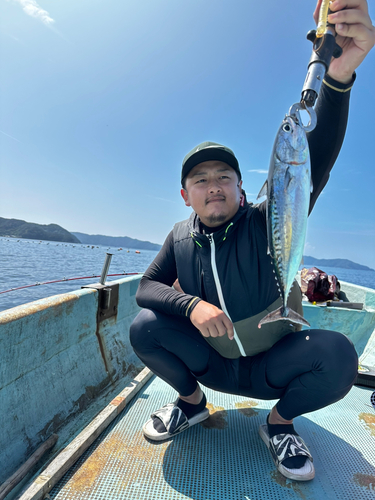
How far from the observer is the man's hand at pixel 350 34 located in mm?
1667

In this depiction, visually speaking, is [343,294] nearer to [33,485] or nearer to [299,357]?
[299,357]

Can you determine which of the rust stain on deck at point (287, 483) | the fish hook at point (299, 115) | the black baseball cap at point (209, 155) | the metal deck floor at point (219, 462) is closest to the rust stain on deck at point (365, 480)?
the metal deck floor at point (219, 462)

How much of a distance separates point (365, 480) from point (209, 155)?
2.57 metres

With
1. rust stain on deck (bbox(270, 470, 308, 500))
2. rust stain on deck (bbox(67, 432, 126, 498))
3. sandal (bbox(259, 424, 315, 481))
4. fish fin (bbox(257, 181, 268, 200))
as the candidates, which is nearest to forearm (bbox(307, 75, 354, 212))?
fish fin (bbox(257, 181, 268, 200))

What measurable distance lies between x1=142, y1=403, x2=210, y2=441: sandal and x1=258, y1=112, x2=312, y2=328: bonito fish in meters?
1.15

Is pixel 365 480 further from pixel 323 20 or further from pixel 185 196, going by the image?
pixel 323 20

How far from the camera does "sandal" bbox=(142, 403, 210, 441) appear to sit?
2.10 metres

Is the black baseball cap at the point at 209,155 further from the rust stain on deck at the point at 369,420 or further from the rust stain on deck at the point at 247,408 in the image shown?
the rust stain on deck at the point at 369,420

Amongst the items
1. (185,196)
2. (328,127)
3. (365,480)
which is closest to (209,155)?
(185,196)

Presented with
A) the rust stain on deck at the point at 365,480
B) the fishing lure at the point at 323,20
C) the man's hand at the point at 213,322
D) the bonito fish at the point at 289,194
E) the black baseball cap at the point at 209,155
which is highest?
the fishing lure at the point at 323,20

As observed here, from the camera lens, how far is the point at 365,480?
1801 millimetres

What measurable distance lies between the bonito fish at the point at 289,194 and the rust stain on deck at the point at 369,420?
1.57 meters

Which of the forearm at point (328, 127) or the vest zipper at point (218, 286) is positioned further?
the vest zipper at point (218, 286)

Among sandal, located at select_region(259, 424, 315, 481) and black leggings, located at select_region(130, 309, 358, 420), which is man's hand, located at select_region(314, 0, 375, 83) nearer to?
black leggings, located at select_region(130, 309, 358, 420)
